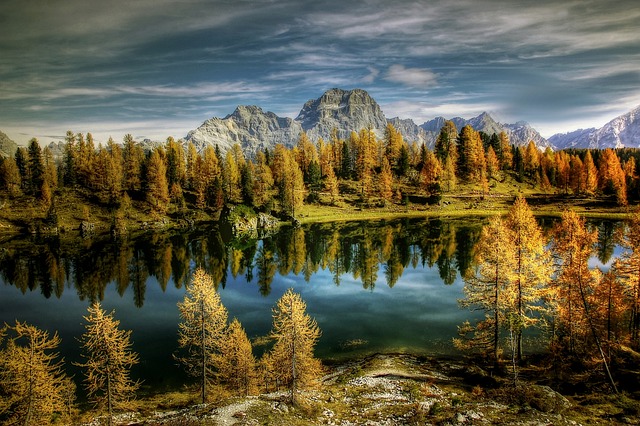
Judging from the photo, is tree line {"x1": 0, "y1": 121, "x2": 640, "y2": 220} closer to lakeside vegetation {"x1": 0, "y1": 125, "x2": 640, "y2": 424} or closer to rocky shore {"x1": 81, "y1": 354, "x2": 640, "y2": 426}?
lakeside vegetation {"x1": 0, "y1": 125, "x2": 640, "y2": 424}

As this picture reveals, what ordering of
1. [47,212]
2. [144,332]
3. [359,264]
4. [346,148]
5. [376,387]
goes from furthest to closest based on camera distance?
[346,148]
[47,212]
[359,264]
[144,332]
[376,387]

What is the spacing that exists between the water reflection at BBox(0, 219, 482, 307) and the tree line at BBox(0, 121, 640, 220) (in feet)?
98.4

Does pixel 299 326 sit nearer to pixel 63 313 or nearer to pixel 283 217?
pixel 63 313

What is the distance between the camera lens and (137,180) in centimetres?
14925

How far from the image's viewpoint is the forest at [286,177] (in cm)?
13800

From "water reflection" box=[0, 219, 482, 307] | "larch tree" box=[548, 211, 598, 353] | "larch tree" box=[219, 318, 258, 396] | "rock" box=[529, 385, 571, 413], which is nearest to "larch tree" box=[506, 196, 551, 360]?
"larch tree" box=[548, 211, 598, 353]

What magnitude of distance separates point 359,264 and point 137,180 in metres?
111

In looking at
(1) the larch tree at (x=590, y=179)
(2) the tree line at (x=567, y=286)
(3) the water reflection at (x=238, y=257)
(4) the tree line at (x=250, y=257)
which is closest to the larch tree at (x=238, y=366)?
(2) the tree line at (x=567, y=286)

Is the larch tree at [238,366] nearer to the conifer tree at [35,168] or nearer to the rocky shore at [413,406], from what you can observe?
the rocky shore at [413,406]

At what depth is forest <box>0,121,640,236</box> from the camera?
138 meters

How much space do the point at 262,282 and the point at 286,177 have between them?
68.1 m

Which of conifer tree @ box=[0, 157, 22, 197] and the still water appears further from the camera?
conifer tree @ box=[0, 157, 22, 197]

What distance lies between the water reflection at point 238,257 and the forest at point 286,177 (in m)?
28.2

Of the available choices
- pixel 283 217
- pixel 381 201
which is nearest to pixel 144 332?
pixel 283 217
